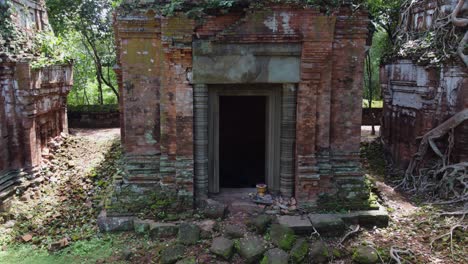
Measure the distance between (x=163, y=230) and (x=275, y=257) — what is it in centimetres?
215

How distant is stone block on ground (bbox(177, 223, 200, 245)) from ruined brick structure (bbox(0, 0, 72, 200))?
467 cm

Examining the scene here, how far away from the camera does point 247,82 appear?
7.93 m

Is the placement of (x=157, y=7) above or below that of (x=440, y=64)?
above

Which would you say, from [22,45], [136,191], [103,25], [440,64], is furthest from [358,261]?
[103,25]

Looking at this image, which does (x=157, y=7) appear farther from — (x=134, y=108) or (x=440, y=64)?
(x=440, y=64)

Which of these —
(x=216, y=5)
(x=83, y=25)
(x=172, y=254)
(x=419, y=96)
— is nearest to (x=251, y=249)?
(x=172, y=254)

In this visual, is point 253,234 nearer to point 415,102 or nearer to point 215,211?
point 215,211

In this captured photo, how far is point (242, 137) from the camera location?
42.4 ft

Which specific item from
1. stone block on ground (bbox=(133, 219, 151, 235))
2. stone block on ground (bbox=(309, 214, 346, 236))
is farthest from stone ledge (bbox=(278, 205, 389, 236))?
stone block on ground (bbox=(133, 219, 151, 235))

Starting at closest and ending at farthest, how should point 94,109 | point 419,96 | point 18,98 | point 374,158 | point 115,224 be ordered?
point 115,224, point 18,98, point 419,96, point 374,158, point 94,109

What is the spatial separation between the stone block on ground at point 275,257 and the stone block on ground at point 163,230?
1.80 metres

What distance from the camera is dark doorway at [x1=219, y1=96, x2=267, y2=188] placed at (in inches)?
487

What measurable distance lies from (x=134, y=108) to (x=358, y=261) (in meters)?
4.99

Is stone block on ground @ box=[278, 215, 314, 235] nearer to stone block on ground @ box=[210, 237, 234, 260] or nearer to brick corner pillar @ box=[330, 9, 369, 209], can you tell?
brick corner pillar @ box=[330, 9, 369, 209]
